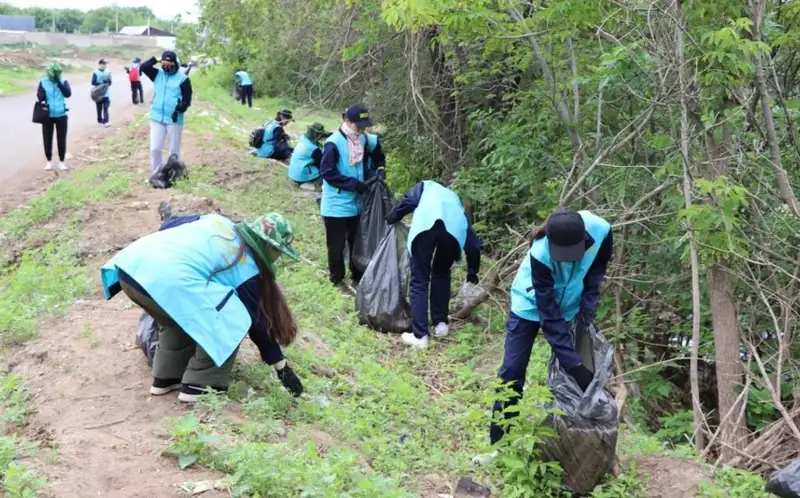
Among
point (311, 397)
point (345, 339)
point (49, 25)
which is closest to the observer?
point (311, 397)

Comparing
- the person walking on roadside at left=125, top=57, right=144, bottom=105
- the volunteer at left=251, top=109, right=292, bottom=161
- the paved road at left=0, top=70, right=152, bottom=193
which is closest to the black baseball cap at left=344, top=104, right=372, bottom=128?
the paved road at left=0, top=70, right=152, bottom=193

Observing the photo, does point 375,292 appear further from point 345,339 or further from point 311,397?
point 311,397

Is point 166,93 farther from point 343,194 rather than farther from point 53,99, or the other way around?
point 343,194

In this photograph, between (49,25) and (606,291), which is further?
(49,25)

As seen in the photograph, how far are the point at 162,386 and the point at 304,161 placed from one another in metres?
5.01

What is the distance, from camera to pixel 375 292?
6.68 metres

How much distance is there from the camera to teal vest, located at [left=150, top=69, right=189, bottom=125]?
9336 millimetres

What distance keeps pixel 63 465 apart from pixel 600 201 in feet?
17.5

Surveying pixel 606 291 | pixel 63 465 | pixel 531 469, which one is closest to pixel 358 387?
→ pixel 531 469

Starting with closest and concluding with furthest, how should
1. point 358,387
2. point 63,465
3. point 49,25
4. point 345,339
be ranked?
1. point 63,465
2. point 358,387
3. point 345,339
4. point 49,25

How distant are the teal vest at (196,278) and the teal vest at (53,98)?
797 cm

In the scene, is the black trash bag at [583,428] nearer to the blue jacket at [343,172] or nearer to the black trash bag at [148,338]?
the black trash bag at [148,338]

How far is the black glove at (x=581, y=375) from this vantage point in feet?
13.1

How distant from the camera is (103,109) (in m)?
17.6
